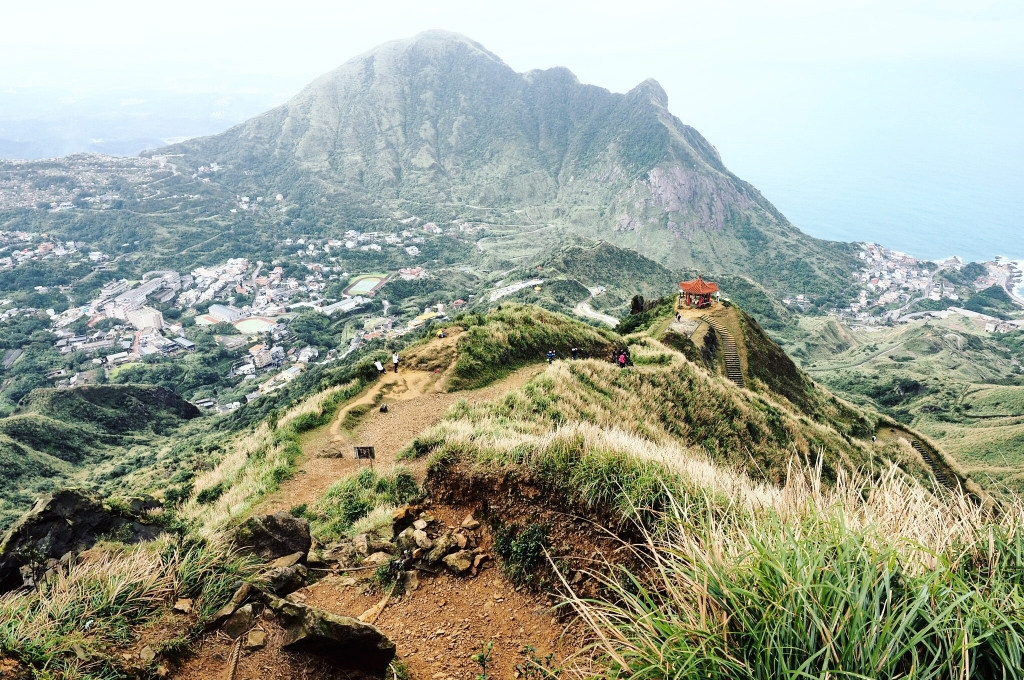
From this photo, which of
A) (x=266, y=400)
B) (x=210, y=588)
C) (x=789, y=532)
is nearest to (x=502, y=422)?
(x=210, y=588)

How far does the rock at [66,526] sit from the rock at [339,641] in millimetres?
5666

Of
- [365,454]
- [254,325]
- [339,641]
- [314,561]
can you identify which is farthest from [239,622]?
[254,325]

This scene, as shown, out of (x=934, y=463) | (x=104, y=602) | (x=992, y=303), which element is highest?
(x=104, y=602)

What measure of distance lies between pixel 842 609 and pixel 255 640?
4961mm

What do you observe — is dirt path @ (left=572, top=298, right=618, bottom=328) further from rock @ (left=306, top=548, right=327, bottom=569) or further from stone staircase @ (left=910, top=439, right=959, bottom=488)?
rock @ (left=306, top=548, right=327, bottom=569)

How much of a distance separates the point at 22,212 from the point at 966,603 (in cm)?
22518

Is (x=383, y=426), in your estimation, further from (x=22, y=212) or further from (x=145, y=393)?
(x=22, y=212)

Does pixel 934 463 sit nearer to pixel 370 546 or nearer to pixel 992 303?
pixel 370 546

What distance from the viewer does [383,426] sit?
52.3 ft

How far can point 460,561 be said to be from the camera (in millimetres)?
6445

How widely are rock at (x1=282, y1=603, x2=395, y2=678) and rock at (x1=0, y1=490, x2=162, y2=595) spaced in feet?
18.6

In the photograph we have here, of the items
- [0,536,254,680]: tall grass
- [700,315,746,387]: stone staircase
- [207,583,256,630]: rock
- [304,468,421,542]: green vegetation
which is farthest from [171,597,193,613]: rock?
[700,315,746,387]: stone staircase

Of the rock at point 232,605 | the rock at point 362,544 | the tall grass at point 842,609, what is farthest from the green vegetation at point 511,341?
the tall grass at point 842,609

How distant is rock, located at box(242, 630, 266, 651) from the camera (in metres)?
4.59
